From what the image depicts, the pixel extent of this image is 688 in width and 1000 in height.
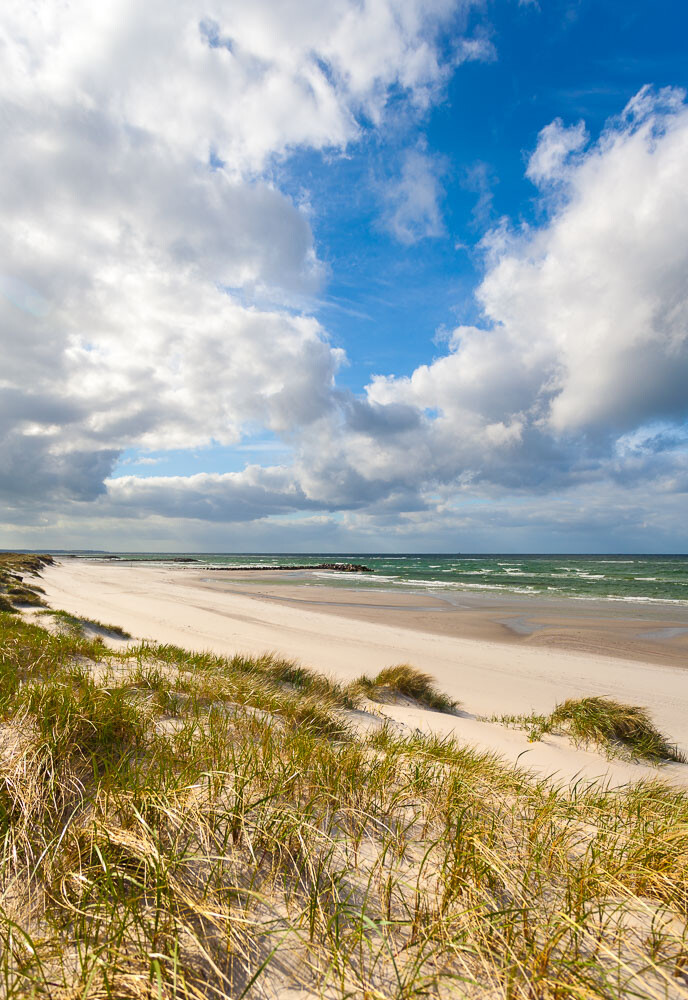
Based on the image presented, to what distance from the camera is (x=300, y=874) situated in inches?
93.6

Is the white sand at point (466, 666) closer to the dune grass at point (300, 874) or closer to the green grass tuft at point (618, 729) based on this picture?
the green grass tuft at point (618, 729)

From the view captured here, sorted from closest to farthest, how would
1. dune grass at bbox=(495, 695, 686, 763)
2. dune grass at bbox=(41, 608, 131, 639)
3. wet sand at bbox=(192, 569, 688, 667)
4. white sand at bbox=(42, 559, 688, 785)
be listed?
1. white sand at bbox=(42, 559, 688, 785)
2. dune grass at bbox=(495, 695, 686, 763)
3. dune grass at bbox=(41, 608, 131, 639)
4. wet sand at bbox=(192, 569, 688, 667)

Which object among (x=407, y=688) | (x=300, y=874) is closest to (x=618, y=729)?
(x=407, y=688)

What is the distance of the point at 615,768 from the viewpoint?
6227 millimetres

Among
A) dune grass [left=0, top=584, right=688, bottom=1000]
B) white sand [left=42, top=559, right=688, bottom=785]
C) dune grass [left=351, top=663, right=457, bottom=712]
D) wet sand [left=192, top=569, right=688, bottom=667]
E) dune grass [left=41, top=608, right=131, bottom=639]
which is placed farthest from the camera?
wet sand [left=192, top=569, right=688, bottom=667]

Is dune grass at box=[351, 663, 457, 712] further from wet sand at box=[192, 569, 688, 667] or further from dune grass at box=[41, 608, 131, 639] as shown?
wet sand at box=[192, 569, 688, 667]

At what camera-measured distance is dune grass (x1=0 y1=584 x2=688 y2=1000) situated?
5.97 ft

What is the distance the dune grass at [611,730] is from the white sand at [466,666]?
0.32 metres

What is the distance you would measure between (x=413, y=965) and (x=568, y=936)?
810mm

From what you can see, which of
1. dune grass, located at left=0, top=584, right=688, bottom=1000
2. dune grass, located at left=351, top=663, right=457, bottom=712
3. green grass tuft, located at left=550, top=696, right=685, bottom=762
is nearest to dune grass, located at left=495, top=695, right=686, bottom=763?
green grass tuft, located at left=550, top=696, right=685, bottom=762

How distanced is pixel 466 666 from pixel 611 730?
6927mm

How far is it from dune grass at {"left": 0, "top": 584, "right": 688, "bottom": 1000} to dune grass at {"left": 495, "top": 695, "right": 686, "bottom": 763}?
12.5 feet

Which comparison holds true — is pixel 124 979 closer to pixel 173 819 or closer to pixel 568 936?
pixel 173 819

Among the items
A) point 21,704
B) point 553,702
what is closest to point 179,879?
point 21,704
